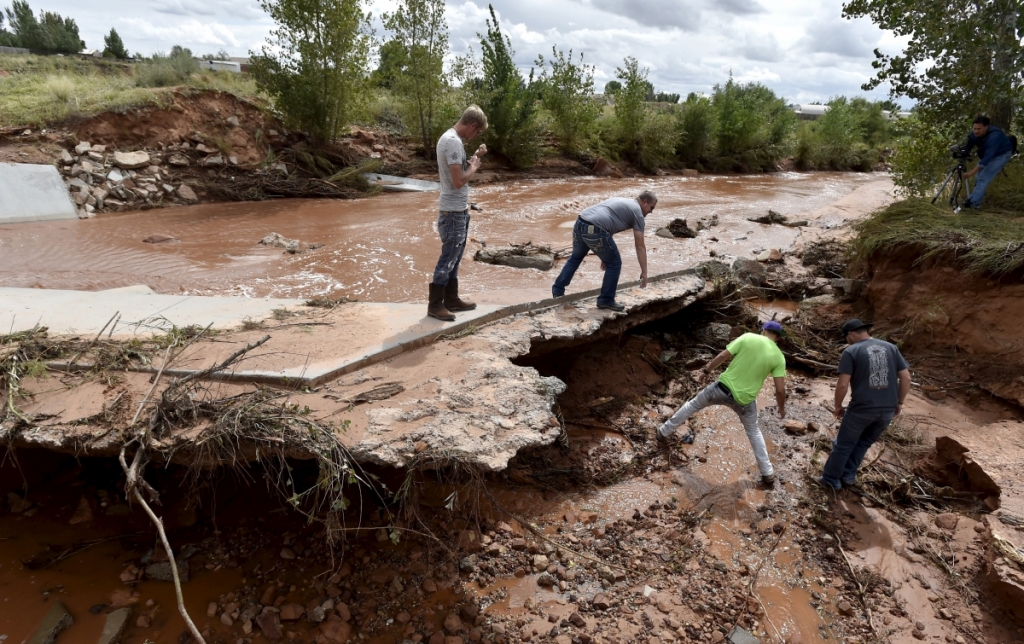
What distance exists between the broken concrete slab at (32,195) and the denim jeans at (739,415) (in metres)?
11.2

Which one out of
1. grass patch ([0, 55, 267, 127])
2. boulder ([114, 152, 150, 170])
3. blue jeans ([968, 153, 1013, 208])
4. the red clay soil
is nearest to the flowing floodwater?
boulder ([114, 152, 150, 170])

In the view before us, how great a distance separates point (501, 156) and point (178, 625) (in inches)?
704

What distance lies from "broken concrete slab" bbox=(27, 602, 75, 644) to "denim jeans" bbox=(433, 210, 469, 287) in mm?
3023

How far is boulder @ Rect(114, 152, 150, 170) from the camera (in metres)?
11.4

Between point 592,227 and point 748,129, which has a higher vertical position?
point 748,129

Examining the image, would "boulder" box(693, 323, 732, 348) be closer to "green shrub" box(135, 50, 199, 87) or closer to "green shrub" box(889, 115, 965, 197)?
"green shrub" box(889, 115, 965, 197)

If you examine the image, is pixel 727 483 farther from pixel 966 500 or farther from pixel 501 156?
pixel 501 156

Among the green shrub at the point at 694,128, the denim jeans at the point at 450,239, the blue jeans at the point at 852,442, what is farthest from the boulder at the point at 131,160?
the green shrub at the point at 694,128

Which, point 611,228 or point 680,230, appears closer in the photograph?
point 611,228

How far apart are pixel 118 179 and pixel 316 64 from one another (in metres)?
5.53

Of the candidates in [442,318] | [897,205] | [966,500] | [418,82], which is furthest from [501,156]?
[966,500]

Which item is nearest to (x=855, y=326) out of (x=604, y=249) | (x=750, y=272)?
(x=604, y=249)

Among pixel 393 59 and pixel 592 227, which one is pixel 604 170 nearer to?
pixel 393 59

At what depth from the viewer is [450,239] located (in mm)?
4375
